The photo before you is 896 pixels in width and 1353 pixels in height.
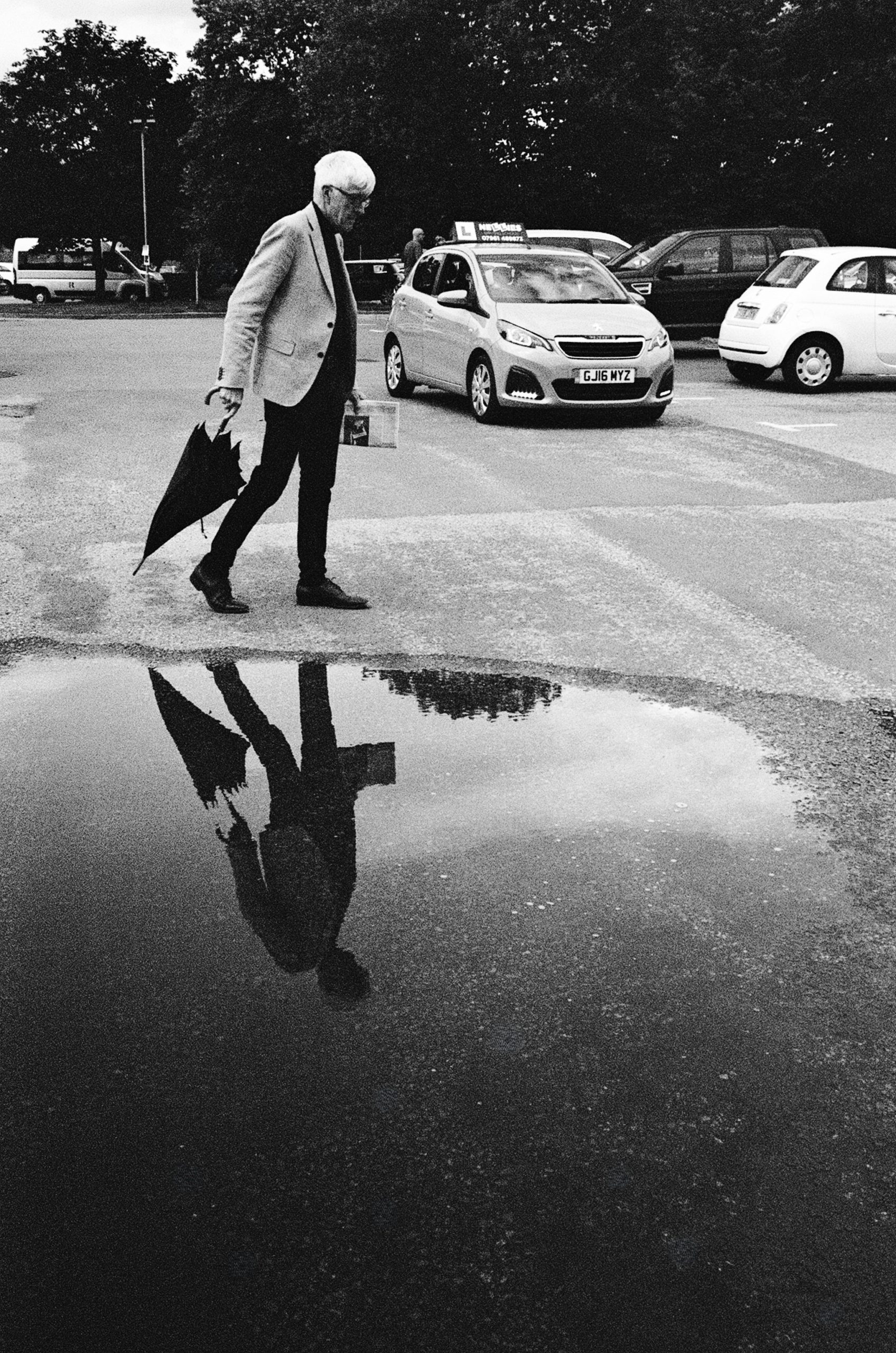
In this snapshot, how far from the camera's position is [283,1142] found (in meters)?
2.75

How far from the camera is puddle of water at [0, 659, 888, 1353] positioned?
2387 mm

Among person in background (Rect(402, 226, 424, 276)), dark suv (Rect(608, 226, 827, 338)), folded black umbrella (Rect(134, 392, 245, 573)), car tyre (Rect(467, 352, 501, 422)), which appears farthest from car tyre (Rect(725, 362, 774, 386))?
person in background (Rect(402, 226, 424, 276))

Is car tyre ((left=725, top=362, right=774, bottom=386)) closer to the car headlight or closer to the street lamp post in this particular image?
the car headlight

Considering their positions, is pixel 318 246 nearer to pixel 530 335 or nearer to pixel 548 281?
pixel 530 335

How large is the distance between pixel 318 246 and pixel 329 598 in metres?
1.56

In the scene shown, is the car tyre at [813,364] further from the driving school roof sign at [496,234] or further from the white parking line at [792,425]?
the driving school roof sign at [496,234]

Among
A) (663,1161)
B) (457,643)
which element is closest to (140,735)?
(457,643)

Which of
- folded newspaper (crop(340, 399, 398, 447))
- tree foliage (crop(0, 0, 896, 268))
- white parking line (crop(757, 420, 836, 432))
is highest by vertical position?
tree foliage (crop(0, 0, 896, 268))

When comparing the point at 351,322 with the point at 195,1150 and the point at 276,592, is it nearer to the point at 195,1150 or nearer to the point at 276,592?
the point at 276,592

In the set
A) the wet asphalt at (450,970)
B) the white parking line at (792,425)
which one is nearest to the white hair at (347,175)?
the wet asphalt at (450,970)

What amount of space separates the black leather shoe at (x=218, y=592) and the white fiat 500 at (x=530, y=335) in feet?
24.1

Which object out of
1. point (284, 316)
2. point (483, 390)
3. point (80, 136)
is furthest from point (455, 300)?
point (80, 136)

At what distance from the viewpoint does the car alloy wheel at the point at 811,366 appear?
1706 cm

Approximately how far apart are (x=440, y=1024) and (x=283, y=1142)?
0.53 metres
